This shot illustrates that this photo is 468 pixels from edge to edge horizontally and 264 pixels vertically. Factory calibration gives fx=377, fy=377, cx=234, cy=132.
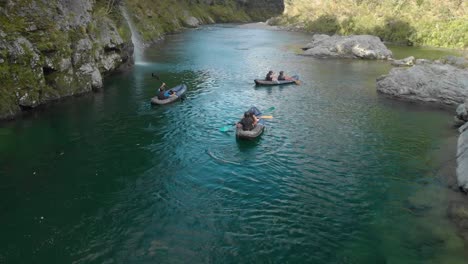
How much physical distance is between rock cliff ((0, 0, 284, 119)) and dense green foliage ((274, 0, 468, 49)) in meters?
61.1

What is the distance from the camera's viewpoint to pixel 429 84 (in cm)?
3681

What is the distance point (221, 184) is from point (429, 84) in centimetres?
2715

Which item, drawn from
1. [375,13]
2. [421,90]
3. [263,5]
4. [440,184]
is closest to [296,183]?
[440,184]

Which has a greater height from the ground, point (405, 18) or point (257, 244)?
point (405, 18)

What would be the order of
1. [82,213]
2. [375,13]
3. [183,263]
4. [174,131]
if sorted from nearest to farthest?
[183,263] < [82,213] < [174,131] < [375,13]

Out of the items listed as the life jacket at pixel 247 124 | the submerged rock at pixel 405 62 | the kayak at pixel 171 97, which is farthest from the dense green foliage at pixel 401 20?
the life jacket at pixel 247 124

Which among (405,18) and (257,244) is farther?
(405,18)

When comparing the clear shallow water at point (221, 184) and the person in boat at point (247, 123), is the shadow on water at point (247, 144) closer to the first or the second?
the clear shallow water at point (221, 184)

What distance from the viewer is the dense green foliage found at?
75812mm

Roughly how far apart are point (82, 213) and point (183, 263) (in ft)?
19.6

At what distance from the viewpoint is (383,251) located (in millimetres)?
14680

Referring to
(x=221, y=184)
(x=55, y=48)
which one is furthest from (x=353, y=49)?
(x=221, y=184)

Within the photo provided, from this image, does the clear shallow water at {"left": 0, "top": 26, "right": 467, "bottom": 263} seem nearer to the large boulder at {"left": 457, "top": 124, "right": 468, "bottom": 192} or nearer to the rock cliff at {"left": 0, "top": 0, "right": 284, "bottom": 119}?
the large boulder at {"left": 457, "top": 124, "right": 468, "bottom": 192}

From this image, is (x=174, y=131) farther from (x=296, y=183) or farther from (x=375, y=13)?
(x=375, y=13)
